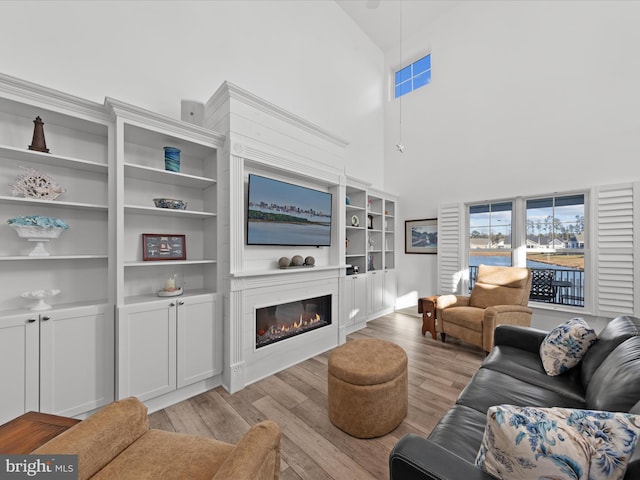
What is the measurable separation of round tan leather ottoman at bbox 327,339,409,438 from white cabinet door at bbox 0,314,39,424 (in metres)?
2.00

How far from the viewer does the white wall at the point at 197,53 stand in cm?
202

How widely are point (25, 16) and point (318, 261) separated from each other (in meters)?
3.35

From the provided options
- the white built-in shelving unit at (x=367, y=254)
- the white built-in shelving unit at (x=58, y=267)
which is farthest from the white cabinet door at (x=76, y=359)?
the white built-in shelving unit at (x=367, y=254)

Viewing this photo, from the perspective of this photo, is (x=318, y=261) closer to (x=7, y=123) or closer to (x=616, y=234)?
(x=7, y=123)

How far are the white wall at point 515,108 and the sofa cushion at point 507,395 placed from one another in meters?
3.16

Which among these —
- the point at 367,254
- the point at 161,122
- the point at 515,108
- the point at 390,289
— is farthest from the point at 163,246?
the point at 515,108

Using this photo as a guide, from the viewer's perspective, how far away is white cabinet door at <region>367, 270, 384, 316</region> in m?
4.42

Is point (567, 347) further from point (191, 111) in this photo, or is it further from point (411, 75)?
point (411, 75)

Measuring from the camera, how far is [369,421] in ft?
5.79

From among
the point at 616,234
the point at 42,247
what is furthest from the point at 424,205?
the point at 42,247

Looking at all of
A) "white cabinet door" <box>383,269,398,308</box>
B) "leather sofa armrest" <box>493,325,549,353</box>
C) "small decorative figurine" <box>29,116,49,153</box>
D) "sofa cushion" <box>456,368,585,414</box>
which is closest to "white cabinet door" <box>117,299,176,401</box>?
"small decorative figurine" <box>29,116,49,153</box>

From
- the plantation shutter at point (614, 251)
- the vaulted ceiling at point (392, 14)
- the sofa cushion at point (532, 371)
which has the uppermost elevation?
the vaulted ceiling at point (392, 14)

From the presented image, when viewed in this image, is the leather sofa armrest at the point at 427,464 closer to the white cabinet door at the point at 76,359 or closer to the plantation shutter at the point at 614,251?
the white cabinet door at the point at 76,359

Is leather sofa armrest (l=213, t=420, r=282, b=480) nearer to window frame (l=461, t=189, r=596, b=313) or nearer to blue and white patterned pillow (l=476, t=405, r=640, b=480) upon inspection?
blue and white patterned pillow (l=476, t=405, r=640, b=480)
